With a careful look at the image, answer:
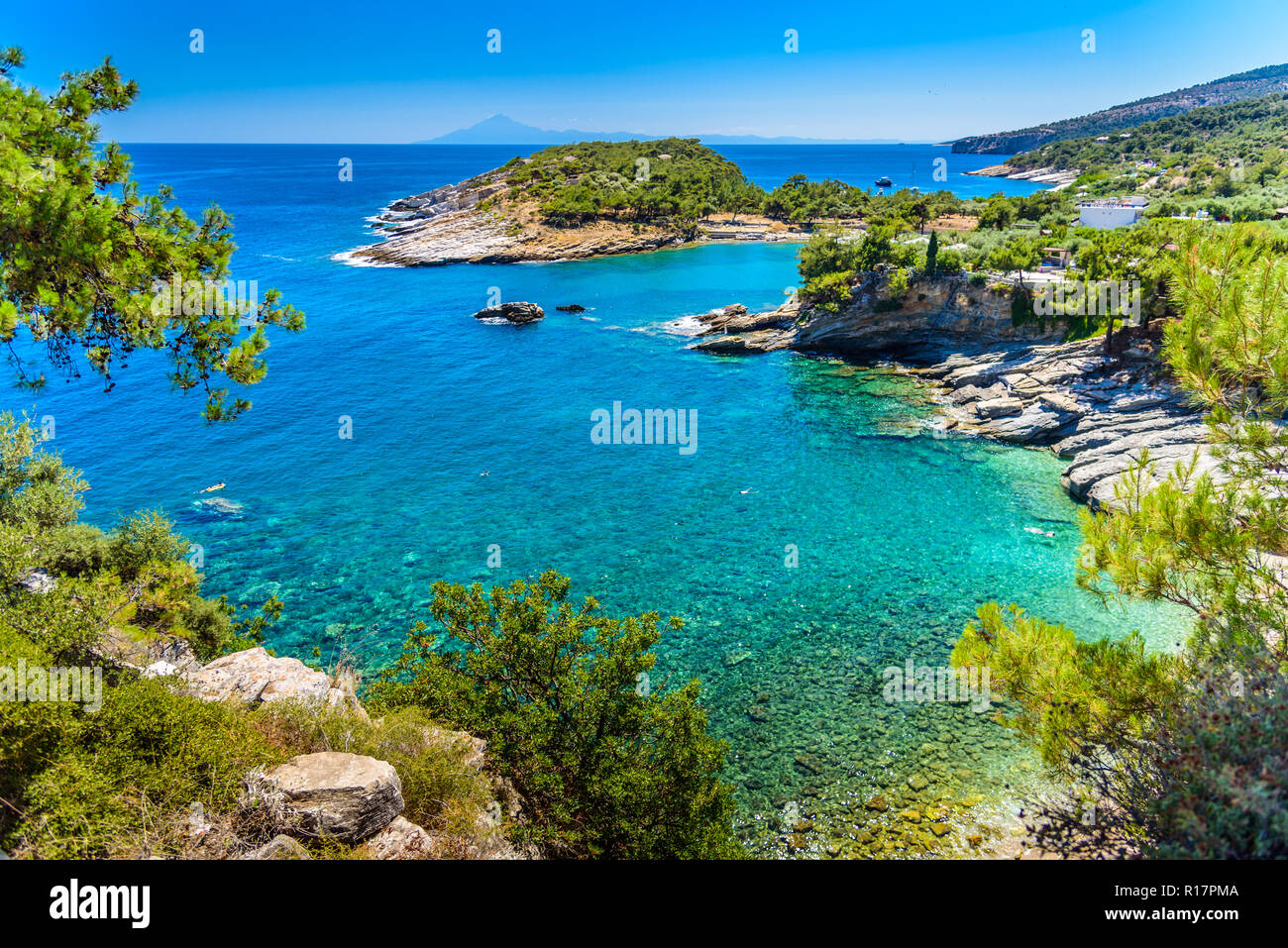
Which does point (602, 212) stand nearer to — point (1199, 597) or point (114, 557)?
point (114, 557)

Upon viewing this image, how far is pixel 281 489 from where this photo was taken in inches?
1369

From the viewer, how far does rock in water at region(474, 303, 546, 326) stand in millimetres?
67188

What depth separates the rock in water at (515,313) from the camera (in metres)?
67.2

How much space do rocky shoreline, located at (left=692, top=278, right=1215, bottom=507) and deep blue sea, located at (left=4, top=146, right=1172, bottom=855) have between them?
2422 mm

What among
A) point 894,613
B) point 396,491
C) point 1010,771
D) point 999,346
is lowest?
point 1010,771

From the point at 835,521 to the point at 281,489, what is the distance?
29.8 m

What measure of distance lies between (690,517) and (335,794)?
23.3 metres

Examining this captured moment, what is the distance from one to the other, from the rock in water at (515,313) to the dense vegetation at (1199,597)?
202 feet

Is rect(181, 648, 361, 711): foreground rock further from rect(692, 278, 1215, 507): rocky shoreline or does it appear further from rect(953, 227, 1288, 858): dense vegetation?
rect(692, 278, 1215, 507): rocky shoreline

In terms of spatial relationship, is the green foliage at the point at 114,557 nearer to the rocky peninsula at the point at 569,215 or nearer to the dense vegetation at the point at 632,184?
the rocky peninsula at the point at 569,215

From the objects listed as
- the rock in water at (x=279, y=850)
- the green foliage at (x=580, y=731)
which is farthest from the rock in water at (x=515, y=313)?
the rock in water at (x=279, y=850)

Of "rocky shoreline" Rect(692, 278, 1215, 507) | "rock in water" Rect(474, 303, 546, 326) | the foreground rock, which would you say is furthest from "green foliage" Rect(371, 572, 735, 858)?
"rock in water" Rect(474, 303, 546, 326)
